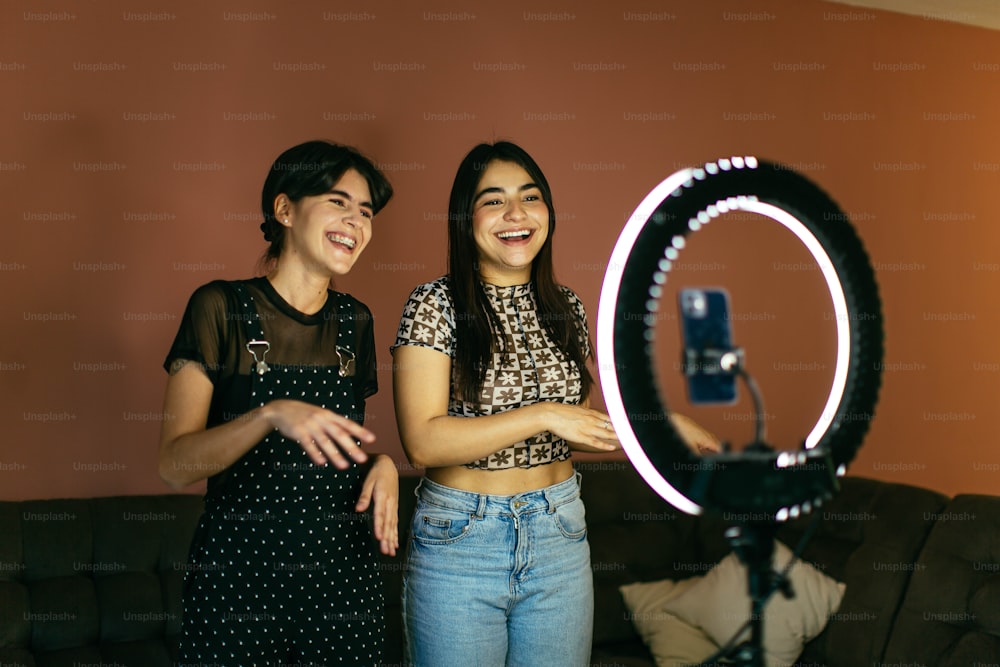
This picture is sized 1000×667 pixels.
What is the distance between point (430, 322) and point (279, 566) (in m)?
0.50

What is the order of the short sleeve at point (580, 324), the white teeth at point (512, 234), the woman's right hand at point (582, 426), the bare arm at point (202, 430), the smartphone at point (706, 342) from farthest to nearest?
1. the short sleeve at point (580, 324)
2. the white teeth at point (512, 234)
3. the woman's right hand at point (582, 426)
4. the bare arm at point (202, 430)
5. the smartphone at point (706, 342)

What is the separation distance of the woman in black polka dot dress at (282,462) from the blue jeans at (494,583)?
0.11 meters

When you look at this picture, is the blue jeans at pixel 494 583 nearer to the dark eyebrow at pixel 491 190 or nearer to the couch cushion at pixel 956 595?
the dark eyebrow at pixel 491 190

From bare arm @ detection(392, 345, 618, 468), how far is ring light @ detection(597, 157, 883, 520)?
453mm

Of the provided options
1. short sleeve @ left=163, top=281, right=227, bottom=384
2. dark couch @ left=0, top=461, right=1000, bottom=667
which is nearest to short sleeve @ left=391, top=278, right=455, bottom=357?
short sleeve @ left=163, top=281, right=227, bottom=384

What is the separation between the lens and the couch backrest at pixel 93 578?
2.24m

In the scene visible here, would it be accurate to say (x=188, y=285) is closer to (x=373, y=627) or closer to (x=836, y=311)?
(x=373, y=627)

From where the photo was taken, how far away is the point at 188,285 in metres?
2.64

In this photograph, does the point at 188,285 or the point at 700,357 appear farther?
the point at 188,285

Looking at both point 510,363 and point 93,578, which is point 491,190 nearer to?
point 510,363

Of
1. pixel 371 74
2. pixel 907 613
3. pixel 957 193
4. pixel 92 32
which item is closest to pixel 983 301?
pixel 957 193

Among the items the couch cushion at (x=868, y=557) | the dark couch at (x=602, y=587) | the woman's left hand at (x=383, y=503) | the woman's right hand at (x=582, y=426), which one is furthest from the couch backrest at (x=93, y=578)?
the couch cushion at (x=868, y=557)

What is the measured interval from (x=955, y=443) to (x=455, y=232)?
3.06 m

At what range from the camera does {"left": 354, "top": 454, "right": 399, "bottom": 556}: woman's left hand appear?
1.49 metres
